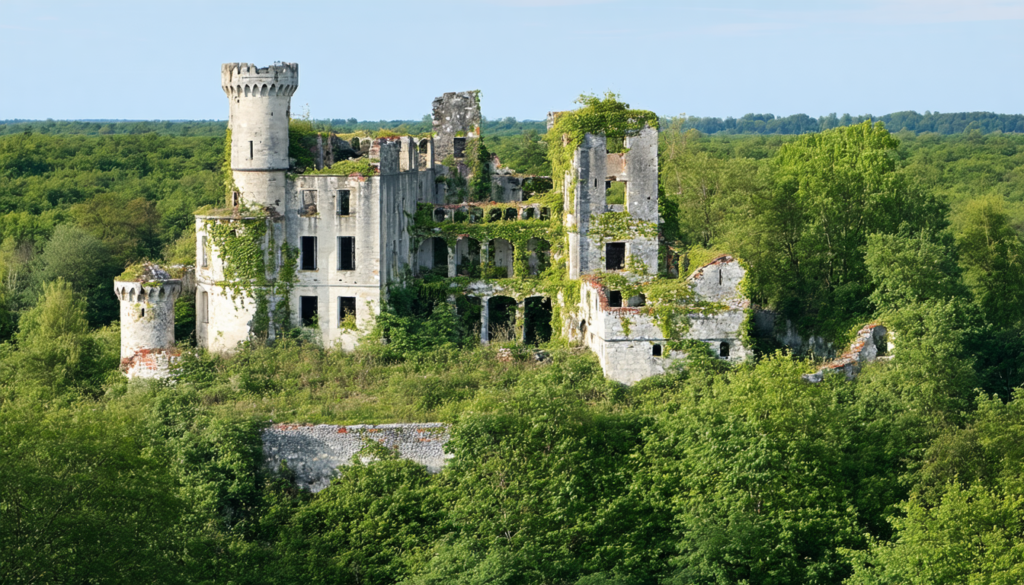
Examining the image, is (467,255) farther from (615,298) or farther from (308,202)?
(308,202)

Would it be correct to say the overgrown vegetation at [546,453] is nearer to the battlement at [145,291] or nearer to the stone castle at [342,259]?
the stone castle at [342,259]

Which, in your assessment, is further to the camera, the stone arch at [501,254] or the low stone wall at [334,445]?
the stone arch at [501,254]

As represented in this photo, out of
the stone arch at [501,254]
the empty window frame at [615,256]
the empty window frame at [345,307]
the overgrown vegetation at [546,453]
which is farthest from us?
the stone arch at [501,254]

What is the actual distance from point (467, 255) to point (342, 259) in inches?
276

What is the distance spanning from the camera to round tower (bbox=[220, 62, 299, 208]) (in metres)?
47.1

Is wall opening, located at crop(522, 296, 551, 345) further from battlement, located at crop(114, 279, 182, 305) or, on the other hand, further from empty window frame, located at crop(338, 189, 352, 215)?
battlement, located at crop(114, 279, 182, 305)

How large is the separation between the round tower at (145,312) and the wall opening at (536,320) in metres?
12.9

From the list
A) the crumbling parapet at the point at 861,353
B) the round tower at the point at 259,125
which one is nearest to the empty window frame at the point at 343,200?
the round tower at the point at 259,125

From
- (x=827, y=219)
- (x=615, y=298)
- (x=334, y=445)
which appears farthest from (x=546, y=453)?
(x=827, y=219)

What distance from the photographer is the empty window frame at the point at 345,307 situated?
47.8 metres

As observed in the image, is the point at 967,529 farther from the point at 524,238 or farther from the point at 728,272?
the point at 524,238

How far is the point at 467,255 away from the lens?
2108 inches

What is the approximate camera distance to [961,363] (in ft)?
144

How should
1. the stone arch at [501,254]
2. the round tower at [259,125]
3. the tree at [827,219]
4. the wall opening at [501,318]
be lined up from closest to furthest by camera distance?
→ the round tower at [259,125] → the wall opening at [501,318] → the tree at [827,219] → the stone arch at [501,254]
